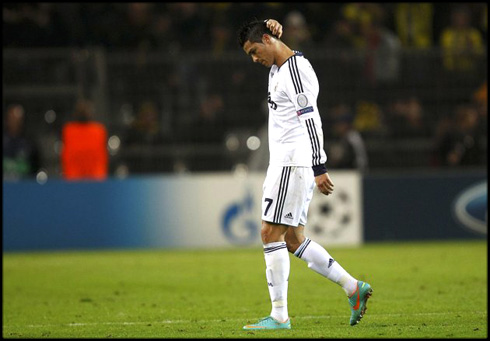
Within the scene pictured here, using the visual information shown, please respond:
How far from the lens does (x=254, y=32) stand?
738 cm

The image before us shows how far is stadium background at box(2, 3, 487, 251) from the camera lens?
16.2 m

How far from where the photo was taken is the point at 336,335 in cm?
673

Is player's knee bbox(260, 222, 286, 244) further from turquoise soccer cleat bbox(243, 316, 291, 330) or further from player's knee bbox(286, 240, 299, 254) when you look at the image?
turquoise soccer cleat bbox(243, 316, 291, 330)

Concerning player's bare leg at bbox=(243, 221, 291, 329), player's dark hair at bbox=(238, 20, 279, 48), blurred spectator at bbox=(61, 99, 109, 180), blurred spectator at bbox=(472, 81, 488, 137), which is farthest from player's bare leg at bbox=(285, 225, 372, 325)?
blurred spectator at bbox=(472, 81, 488, 137)

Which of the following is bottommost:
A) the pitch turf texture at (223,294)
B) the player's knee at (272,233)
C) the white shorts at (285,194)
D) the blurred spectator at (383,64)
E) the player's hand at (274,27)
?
the pitch turf texture at (223,294)

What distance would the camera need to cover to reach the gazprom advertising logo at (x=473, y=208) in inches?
663

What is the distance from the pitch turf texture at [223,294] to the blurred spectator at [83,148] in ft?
4.99

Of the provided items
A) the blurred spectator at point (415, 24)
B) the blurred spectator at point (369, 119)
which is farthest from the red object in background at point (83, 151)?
the blurred spectator at point (415, 24)

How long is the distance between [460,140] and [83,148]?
256 inches

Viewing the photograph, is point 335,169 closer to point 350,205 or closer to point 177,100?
point 350,205

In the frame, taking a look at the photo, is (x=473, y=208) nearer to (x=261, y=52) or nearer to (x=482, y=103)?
(x=482, y=103)

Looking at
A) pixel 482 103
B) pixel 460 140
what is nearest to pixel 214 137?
pixel 460 140

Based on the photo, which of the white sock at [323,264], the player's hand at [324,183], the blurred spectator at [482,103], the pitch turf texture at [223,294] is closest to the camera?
the player's hand at [324,183]

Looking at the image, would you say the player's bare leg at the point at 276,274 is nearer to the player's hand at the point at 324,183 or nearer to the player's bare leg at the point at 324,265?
the player's bare leg at the point at 324,265
